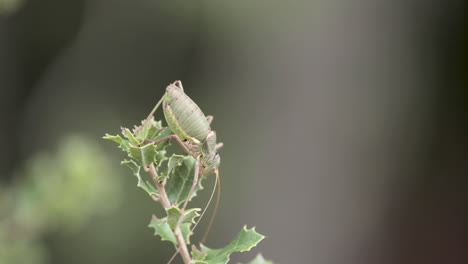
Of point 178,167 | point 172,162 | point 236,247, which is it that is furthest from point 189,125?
point 236,247

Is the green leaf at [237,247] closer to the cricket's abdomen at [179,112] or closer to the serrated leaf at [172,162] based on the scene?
the serrated leaf at [172,162]

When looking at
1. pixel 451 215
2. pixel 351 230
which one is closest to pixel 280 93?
pixel 351 230

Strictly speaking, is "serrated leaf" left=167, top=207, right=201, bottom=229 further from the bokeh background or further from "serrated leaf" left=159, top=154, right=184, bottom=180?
the bokeh background

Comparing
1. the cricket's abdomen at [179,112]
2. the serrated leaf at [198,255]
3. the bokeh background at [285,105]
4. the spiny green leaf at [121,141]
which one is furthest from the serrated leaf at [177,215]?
the bokeh background at [285,105]

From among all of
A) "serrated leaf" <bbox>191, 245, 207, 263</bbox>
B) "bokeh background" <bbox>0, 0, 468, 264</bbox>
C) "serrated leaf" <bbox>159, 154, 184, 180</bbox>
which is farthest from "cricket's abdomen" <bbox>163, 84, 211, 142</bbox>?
"bokeh background" <bbox>0, 0, 468, 264</bbox>

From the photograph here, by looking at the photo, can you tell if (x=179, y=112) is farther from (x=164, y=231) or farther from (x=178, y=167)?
(x=164, y=231)
